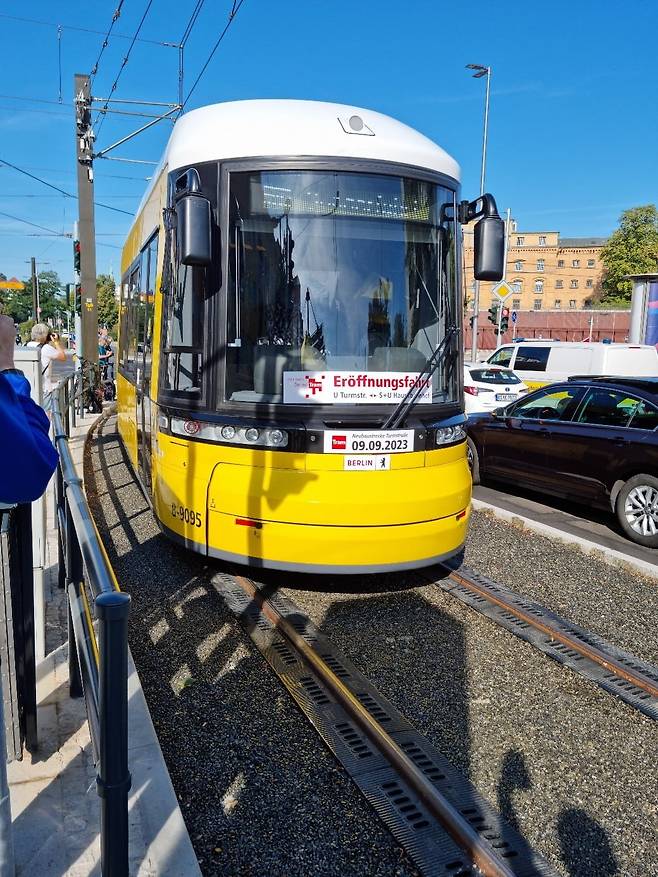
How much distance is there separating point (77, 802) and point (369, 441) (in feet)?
9.12

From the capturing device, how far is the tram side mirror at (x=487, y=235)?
18.3 ft

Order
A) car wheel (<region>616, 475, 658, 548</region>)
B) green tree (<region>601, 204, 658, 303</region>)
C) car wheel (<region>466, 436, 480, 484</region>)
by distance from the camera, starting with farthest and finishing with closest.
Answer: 1. green tree (<region>601, 204, 658, 303</region>)
2. car wheel (<region>466, 436, 480, 484</region>)
3. car wheel (<region>616, 475, 658, 548</region>)

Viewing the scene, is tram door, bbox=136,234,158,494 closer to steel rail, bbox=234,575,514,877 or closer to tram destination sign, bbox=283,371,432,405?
tram destination sign, bbox=283,371,432,405

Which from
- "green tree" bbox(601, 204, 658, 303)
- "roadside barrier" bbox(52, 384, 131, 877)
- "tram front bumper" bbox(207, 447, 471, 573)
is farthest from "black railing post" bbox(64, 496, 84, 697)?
"green tree" bbox(601, 204, 658, 303)

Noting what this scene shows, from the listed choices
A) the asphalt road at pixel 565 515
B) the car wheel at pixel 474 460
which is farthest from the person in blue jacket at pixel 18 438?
the car wheel at pixel 474 460

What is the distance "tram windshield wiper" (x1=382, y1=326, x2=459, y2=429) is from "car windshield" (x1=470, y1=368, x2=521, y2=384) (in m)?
12.2

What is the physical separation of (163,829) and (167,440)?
10.4 feet

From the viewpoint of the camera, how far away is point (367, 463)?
4941 millimetres

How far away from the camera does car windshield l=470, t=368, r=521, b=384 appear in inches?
691

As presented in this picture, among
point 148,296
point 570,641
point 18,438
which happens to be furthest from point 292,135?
point 570,641

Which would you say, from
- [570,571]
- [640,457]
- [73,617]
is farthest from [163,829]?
[640,457]

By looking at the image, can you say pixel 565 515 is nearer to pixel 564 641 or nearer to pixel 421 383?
pixel 564 641

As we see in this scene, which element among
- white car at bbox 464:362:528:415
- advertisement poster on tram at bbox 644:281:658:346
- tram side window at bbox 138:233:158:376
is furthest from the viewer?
advertisement poster on tram at bbox 644:281:658:346

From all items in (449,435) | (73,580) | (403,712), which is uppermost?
(449,435)
